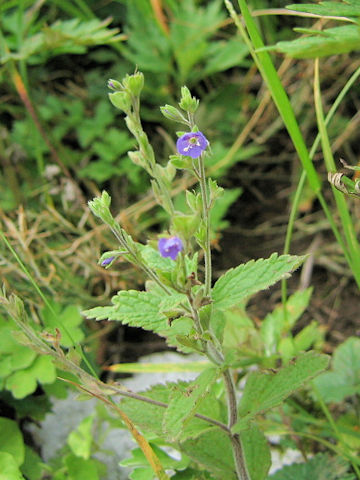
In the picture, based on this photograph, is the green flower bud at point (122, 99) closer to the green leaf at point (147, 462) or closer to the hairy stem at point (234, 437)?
the hairy stem at point (234, 437)

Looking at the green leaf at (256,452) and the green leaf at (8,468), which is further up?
the green leaf at (8,468)

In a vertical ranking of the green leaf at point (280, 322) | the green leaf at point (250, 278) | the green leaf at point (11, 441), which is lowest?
the green leaf at point (280, 322)

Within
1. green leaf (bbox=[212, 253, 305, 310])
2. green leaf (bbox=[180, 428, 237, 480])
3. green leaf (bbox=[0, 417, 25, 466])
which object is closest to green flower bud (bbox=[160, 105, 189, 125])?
green leaf (bbox=[212, 253, 305, 310])

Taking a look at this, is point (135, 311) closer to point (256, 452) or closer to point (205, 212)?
point (205, 212)

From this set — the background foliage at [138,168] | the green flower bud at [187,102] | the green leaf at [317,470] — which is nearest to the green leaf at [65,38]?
the background foliage at [138,168]

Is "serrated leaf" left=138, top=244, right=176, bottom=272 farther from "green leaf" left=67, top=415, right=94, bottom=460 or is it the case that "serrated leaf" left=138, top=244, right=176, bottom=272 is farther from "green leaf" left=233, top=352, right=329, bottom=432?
"green leaf" left=67, top=415, right=94, bottom=460

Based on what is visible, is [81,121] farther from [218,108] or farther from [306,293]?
[306,293]

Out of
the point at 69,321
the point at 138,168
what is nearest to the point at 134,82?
the point at 69,321
